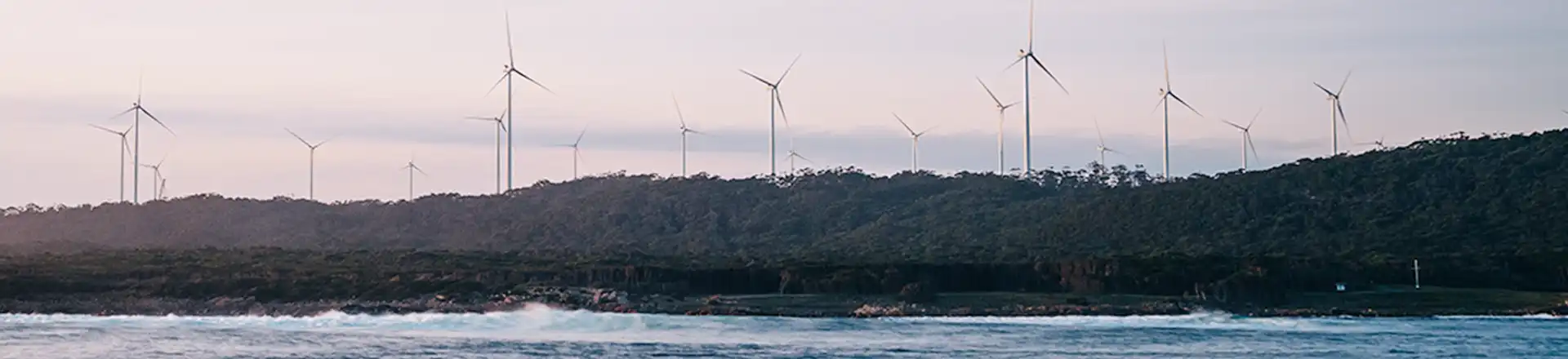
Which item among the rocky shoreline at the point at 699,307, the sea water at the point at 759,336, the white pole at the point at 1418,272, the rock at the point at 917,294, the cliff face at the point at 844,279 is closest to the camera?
the sea water at the point at 759,336

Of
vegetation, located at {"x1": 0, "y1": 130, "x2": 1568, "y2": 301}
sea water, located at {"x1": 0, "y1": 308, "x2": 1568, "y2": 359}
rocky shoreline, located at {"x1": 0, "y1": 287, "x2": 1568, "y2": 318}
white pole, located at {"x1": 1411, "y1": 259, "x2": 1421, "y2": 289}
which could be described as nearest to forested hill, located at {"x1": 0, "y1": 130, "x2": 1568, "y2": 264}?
vegetation, located at {"x1": 0, "y1": 130, "x2": 1568, "y2": 301}

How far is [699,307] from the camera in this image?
68.6m

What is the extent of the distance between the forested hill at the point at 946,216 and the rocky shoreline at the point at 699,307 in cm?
1246

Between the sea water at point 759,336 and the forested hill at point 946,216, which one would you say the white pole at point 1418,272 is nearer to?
the forested hill at point 946,216

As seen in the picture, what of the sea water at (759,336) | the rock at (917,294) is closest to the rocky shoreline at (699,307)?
the rock at (917,294)

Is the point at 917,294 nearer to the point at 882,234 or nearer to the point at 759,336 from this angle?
the point at 759,336

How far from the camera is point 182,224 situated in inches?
5241

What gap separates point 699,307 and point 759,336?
1337cm

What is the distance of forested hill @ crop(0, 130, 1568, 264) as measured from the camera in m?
90.3

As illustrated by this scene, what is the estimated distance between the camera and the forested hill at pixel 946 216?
90.3 meters

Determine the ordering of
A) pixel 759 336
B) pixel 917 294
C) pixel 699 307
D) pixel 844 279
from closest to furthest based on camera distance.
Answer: pixel 759 336
pixel 699 307
pixel 917 294
pixel 844 279

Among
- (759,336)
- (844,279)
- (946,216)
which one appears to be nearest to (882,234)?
(946,216)

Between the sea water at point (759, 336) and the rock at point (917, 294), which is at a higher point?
the rock at point (917, 294)

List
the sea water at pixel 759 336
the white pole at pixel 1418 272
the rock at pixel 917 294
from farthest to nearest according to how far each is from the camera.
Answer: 1. the white pole at pixel 1418 272
2. the rock at pixel 917 294
3. the sea water at pixel 759 336
